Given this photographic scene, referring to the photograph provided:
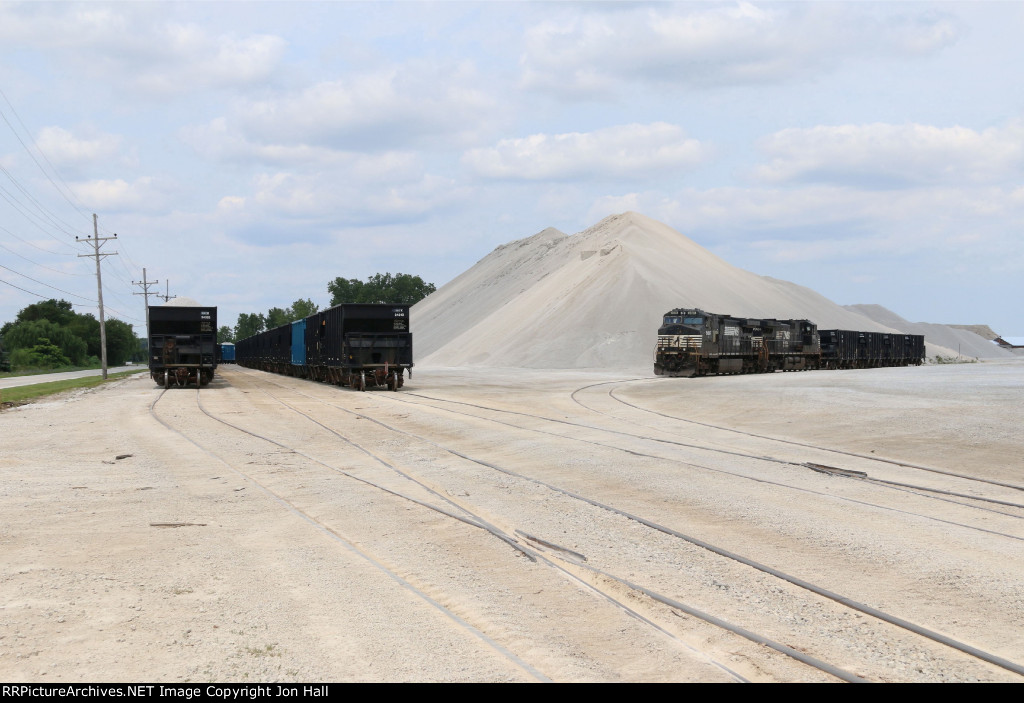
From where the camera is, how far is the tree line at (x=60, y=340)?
103812mm

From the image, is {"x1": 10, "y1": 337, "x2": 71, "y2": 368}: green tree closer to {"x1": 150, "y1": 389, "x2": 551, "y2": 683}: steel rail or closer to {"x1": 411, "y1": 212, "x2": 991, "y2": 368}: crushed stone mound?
{"x1": 411, "y1": 212, "x2": 991, "y2": 368}: crushed stone mound

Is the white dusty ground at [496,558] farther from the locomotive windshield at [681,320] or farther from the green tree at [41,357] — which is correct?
the green tree at [41,357]

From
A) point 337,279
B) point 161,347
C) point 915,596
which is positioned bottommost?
point 915,596

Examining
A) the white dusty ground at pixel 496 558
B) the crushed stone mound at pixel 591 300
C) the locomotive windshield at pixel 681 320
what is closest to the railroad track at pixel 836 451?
the white dusty ground at pixel 496 558

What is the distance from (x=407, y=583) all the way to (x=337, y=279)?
160171 millimetres

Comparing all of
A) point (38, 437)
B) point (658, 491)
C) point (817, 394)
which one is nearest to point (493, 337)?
point (817, 394)

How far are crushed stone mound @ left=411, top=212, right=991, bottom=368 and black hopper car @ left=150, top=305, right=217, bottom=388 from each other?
40361 mm

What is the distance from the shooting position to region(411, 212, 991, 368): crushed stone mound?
80.9 metres

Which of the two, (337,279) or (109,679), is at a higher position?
(337,279)

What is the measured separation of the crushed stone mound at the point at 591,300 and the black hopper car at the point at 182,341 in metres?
40.4

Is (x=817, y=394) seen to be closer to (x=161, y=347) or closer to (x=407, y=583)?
(x=407, y=583)

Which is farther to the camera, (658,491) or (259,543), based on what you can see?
(658,491)

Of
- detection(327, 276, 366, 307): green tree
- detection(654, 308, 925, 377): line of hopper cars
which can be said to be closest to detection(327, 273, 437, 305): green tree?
detection(327, 276, 366, 307): green tree
